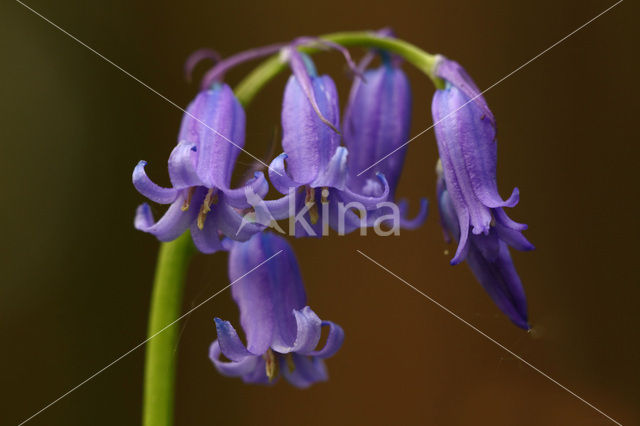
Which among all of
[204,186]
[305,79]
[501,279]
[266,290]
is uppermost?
[305,79]

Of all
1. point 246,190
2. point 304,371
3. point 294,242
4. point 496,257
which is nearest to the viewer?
point 246,190

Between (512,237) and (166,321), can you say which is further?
(166,321)

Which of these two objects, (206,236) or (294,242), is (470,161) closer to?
(206,236)

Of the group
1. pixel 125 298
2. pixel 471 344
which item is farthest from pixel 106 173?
pixel 471 344

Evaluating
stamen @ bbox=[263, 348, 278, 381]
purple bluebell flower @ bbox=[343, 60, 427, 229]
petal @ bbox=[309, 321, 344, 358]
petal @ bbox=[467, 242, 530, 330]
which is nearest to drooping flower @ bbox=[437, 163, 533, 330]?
petal @ bbox=[467, 242, 530, 330]

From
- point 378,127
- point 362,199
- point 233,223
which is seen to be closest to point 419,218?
point 378,127

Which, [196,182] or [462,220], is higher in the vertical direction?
[196,182]

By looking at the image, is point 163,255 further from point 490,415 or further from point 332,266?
point 332,266
